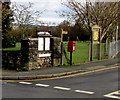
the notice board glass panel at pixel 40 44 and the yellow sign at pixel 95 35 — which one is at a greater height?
the yellow sign at pixel 95 35

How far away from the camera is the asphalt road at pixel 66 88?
6.24 metres

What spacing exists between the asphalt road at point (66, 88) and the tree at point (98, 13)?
1346 cm

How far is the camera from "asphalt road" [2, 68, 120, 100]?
20.5ft

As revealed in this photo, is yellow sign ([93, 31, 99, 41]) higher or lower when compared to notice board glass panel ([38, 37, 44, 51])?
higher

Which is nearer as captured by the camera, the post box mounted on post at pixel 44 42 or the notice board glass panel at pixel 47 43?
the post box mounted on post at pixel 44 42

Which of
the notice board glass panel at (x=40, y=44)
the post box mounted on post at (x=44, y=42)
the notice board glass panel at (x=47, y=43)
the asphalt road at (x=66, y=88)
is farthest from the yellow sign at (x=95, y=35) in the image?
the asphalt road at (x=66, y=88)

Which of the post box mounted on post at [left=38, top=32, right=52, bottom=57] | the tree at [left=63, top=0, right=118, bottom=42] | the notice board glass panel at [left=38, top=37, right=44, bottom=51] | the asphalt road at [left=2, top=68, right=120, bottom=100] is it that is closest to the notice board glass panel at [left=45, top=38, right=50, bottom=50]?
the post box mounted on post at [left=38, top=32, right=52, bottom=57]

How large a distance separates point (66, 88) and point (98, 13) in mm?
15603

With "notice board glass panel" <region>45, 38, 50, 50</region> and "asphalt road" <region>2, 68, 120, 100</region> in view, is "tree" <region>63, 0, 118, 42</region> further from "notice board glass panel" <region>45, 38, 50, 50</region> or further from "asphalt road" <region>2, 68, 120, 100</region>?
"asphalt road" <region>2, 68, 120, 100</region>

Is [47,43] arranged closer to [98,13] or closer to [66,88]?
[66,88]

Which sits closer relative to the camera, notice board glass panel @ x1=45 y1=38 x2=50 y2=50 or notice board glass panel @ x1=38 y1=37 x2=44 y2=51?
notice board glass panel @ x1=38 y1=37 x2=44 y2=51

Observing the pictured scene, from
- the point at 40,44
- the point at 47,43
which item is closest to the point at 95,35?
the point at 47,43

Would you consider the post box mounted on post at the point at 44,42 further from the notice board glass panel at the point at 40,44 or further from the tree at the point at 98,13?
the tree at the point at 98,13

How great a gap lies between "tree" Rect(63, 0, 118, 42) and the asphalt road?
530 inches
